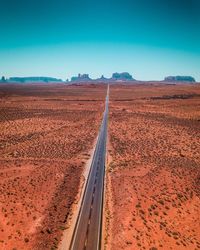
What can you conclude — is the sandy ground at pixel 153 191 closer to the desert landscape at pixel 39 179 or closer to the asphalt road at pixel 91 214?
the asphalt road at pixel 91 214

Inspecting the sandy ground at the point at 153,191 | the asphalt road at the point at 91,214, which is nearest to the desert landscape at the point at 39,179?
the asphalt road at the point at 91,214

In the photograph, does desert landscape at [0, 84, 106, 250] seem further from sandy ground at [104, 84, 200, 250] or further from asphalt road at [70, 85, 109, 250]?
sandy ground at [104, 84, 200, 250]

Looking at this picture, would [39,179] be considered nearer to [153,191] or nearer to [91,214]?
[91,214]

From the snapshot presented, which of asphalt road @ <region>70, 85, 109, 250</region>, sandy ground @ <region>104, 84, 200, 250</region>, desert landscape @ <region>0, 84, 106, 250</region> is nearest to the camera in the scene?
asphalt road @ <region>70, 85, 109, 250</region>

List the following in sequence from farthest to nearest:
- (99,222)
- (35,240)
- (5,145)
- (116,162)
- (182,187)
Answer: (5,145)
(116,162)
(182,187)
(99,222)
(35,240)

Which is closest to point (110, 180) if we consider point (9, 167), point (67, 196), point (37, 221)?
point (67, 196)

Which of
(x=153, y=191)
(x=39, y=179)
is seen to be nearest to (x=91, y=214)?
(x=153, y=191)

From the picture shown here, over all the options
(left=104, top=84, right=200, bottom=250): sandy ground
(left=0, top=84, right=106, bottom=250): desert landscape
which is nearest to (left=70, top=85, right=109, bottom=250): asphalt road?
(left=104, top=84, right=200, bottom=250): sandy ground

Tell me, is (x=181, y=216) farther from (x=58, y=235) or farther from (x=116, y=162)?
(x=116, y=162)
